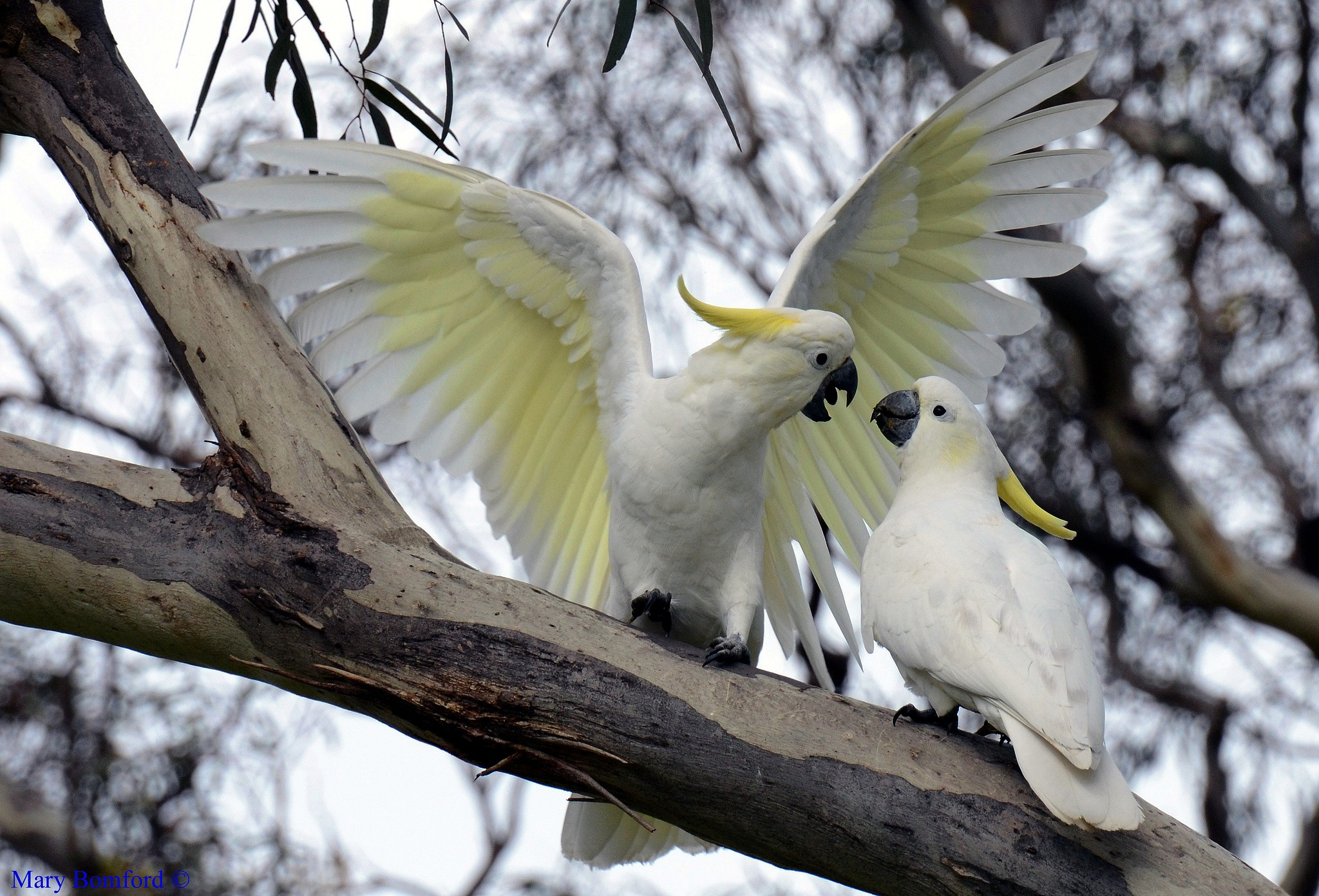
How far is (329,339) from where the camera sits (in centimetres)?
212

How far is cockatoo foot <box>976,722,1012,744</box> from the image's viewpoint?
1659 mm

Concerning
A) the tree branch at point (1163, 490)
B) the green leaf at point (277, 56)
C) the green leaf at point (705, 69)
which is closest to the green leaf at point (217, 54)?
the green leaf at point (277, 56)

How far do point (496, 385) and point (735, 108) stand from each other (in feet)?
9.76

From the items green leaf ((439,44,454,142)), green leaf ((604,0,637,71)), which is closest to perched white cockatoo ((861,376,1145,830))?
green leaf ((604,0,637,71))

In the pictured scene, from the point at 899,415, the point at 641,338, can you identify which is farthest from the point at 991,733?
the point at 641,338

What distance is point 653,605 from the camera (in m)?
2.17

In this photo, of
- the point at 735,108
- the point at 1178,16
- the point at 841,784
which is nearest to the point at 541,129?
the point at 735,108

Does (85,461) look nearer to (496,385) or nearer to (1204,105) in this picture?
(496,385)

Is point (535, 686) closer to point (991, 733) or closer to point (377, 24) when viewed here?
point (991, 733)

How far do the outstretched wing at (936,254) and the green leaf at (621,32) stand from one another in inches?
19.3

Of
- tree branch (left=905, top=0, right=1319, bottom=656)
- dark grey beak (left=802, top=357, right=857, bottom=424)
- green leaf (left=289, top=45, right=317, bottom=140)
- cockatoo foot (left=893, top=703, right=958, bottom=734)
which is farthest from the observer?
tree branch (left=905, top=0, right=1319, bottom=656)

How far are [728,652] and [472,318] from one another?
804 mm

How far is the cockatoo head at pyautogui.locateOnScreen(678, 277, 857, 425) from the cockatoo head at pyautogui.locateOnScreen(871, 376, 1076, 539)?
13 centimetres

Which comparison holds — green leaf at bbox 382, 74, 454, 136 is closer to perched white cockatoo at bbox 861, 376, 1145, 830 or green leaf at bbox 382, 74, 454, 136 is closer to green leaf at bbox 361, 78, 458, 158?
green leaf at bbox 361, 78, 458, 158
